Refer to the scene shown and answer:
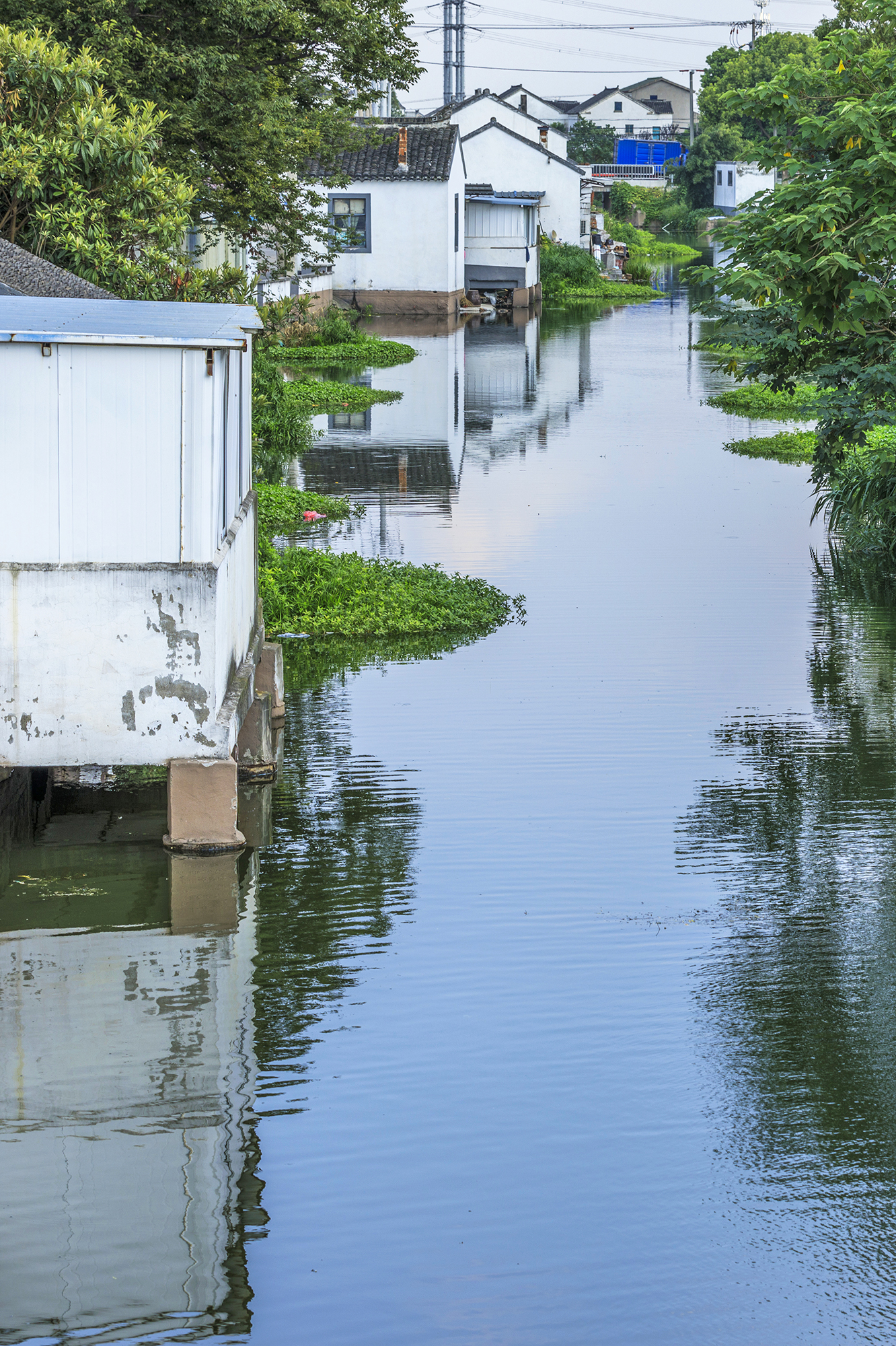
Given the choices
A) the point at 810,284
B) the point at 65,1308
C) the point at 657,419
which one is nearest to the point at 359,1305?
the point at 65,1308

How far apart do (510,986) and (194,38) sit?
1405cm

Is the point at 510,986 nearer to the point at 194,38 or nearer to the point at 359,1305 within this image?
the point at 359,1305

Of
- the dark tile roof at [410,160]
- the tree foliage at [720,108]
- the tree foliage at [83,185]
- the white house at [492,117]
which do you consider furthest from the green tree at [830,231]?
the tree foliage at [720,108]

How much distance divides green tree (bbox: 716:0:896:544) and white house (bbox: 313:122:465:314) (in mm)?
36917

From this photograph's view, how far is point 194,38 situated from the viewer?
18266 mm

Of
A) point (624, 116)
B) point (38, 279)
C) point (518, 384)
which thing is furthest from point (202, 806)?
point (624, 116)

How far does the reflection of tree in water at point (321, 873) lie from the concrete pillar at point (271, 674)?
30 cm

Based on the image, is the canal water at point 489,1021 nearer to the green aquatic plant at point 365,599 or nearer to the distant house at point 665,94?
the green aquatic plant at point 365,599

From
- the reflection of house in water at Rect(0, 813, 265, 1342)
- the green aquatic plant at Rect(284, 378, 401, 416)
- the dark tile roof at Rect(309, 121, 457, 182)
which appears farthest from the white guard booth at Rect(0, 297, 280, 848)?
the dark tile roof at Rect(309, 121, 457, 182)

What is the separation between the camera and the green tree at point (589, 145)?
4550 inches

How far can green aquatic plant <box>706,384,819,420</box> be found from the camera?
104 feet

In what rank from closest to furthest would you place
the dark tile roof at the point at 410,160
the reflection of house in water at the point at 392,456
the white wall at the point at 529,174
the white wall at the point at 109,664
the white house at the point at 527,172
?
the white wall at the point at 109,664, the reflection of house in water at the point at 392,456, the dark tile roof at the point at 410,160, the white house at the point at 527,172, the white wall at the point at 529,174

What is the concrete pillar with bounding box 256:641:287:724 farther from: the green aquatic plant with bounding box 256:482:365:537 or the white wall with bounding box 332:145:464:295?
the white wall with bounding box 332:145:464:295

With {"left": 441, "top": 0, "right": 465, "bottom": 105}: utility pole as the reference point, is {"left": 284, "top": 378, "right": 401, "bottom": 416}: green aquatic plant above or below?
below
